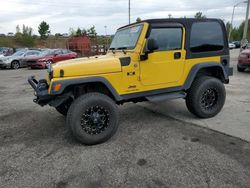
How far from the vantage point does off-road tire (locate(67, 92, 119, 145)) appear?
386 centimetres

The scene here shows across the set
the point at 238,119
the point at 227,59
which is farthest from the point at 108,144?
the point at 227,59

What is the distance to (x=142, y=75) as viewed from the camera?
436 centimetres

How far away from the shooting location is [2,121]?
5.44 metres

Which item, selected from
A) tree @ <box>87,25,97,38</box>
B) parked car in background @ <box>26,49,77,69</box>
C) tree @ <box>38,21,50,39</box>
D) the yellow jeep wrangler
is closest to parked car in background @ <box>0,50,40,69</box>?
parked car in background @ <box>26,49,77,69</box>

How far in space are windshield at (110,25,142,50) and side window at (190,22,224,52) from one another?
113 cm

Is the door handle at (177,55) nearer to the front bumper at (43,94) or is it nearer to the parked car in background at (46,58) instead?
the front bumper at (43,94)

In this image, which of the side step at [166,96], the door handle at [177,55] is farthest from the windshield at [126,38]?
the side step at [166,96]

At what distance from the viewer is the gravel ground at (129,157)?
3.00 metres

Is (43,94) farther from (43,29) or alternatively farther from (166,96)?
(43,29)

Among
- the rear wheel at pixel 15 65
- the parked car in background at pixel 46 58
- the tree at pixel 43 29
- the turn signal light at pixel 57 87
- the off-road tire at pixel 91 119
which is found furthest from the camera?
the tree at pixel 43 29

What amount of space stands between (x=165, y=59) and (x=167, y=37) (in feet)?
1.37

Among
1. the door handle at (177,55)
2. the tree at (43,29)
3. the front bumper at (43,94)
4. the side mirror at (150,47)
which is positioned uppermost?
the tree at (43,29)

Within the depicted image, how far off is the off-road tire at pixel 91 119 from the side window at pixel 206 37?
2.06 m

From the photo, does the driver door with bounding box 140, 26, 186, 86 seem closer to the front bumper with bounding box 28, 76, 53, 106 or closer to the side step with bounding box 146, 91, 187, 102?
the side step with bounding box 146, 91, 187, 102
